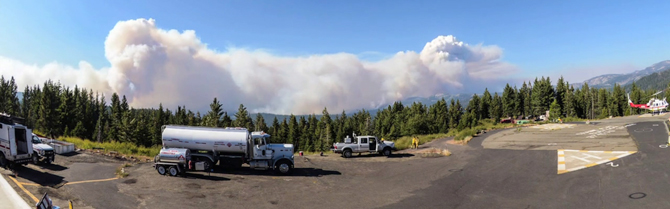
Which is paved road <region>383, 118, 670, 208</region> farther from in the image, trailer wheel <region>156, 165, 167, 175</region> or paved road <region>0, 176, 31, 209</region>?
trailer wheel <region>156, 165, 167, 175</region>

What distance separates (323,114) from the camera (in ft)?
463

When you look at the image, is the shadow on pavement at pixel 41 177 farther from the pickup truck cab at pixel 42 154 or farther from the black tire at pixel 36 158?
the pickup truck cab at pixel 42 154

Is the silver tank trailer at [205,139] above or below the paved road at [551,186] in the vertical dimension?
above

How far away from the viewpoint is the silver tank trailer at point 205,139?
2217 cm

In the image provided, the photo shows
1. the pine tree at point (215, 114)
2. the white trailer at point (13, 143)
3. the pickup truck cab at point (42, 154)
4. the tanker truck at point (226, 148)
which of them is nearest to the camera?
the white trailer at point (13, 143)

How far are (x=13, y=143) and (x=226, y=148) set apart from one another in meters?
12.0

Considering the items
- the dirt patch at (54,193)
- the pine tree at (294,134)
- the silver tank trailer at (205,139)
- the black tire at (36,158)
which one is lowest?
the pine tree at (294,134)

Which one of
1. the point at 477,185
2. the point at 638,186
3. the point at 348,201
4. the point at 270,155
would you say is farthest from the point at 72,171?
the point at 638,186

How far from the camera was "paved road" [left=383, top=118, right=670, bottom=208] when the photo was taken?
14.6m

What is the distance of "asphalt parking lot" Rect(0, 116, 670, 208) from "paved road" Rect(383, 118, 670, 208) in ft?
0.14

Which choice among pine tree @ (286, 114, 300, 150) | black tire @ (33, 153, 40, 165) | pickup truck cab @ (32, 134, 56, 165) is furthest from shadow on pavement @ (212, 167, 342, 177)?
pine tree @ (286, 114, 300, 150)

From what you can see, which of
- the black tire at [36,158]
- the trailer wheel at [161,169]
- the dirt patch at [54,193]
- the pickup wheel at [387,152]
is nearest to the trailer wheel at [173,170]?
the trailer wheel at [161,169]

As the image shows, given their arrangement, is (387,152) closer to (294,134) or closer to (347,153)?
(347,153)

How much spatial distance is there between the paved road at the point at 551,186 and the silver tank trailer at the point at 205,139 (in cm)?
1208
